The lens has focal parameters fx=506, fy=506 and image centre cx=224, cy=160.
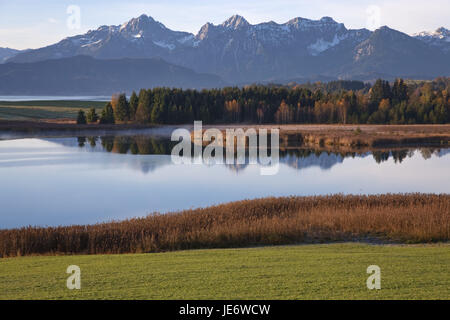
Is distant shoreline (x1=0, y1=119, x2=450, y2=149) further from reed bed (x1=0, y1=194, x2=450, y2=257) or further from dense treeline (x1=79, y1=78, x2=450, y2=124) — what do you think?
reed bed (x1=0, y1=194, x2=450, y2=257)

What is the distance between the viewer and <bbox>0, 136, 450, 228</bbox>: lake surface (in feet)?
99.9

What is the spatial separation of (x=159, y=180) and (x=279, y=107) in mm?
94514

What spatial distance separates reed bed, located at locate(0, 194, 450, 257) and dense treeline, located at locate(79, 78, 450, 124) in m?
98.4

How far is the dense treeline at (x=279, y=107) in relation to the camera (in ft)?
396

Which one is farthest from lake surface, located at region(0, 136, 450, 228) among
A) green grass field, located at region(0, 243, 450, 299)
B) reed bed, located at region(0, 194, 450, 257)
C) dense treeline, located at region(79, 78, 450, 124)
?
dense treeline, located at region(79, 78, 450, 124)

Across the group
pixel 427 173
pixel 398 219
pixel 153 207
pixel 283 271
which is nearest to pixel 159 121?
pixel 427 173

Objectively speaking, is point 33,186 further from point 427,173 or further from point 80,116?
point 80,116

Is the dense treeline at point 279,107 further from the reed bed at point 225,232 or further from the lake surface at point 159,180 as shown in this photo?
the reed bed at point 225,232

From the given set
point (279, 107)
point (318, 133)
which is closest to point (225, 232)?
point (318, 133)

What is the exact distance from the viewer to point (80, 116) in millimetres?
110500

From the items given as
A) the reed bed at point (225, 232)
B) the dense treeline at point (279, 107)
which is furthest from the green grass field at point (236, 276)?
the dense treeline at point (279, 107)

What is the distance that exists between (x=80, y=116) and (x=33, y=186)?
74.7 metres

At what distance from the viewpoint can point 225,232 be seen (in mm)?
18422

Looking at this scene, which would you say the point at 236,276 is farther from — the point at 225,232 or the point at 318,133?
the point at 318,133
